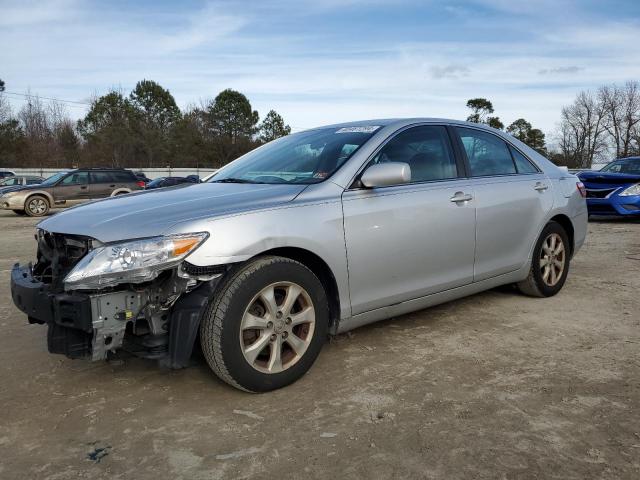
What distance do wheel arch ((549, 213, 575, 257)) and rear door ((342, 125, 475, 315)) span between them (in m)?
1.33

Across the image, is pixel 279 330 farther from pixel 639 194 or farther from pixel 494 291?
pixel 639 194

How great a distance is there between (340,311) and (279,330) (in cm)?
45

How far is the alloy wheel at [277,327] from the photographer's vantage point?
9.43 ft

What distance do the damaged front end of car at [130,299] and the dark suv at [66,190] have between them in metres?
15.4

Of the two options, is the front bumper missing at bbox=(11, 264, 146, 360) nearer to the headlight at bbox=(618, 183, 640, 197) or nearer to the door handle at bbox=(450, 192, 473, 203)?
the door handle at bbox=(450, 192, 473, 203)

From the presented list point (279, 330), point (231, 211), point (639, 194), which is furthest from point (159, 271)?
point (639, 194)

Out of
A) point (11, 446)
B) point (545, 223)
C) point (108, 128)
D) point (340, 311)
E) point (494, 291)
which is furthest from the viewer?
point (108, 128)

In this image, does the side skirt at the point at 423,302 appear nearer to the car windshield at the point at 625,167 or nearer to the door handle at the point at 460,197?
the door handle at the point at 460,197

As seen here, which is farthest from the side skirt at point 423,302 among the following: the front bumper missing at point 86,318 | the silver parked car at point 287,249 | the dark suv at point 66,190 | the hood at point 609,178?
the dark suv at point 66,190

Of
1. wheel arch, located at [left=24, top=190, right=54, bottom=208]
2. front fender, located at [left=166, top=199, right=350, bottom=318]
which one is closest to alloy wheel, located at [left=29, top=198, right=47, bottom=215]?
wheel arch, located at [left=24, top=190, right=54, bottom=208]

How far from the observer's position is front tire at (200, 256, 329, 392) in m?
2.75

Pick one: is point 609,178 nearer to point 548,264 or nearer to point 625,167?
point 625,167

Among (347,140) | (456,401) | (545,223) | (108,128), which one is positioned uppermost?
(108,128)

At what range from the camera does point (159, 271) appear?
8.65 feet
